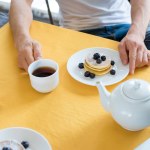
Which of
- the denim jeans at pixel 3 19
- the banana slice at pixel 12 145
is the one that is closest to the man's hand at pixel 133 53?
the banana slice at pixel 12 145

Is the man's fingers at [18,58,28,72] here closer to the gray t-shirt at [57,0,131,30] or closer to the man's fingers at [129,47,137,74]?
the man's fingers at [129,47,137,74]

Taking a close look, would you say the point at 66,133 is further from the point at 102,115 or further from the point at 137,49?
the point at 137,49

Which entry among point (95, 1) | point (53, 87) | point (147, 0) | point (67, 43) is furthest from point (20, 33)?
point (147, 0)

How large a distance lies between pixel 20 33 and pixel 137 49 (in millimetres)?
467

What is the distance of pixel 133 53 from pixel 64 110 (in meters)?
0.34

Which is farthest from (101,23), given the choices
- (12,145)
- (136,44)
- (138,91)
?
(12,145)

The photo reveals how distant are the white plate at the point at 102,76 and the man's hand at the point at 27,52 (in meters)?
0.13

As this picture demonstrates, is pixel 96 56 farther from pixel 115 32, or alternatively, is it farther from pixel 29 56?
pixel 115 32

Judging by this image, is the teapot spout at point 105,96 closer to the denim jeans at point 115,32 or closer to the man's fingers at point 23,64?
the man's fingers at point 23,64

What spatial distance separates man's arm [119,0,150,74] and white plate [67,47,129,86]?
0.02 metres

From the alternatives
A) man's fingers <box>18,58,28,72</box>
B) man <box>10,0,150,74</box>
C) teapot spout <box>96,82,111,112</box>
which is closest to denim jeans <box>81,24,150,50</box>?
man <box>10,0,150,74</box>

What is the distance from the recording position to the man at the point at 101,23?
3.45 ft

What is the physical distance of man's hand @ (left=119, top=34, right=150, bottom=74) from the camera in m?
1.01

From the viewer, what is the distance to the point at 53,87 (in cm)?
95
